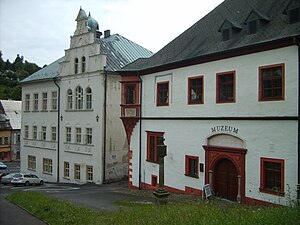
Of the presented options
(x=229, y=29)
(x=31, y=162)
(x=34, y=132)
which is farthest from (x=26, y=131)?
(x=229, y=29)

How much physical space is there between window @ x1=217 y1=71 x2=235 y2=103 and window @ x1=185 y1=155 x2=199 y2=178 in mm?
3760

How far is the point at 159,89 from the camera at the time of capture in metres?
23.5

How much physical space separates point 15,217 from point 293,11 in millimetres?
14213

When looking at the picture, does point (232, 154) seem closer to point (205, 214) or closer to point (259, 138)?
point (259, 138)

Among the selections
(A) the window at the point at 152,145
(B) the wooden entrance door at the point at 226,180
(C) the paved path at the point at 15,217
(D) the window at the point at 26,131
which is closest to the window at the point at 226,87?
(B) the wooden entrance door at the point at 226,180

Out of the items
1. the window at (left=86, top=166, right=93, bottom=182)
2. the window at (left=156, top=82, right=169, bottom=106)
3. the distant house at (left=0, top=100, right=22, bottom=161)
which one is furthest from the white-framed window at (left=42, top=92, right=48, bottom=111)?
the distant house at (left=0, top=100, right=22, bottom=161)

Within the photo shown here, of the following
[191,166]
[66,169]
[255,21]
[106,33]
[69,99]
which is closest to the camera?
[255,21]

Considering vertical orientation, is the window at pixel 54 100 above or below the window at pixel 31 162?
above

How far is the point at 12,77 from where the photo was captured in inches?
3182

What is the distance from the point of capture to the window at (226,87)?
18203 millimetres

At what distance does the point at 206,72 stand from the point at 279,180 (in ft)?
22.3

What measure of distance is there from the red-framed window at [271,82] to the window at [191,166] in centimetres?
567

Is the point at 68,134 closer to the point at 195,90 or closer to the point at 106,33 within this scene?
the point at 106,33

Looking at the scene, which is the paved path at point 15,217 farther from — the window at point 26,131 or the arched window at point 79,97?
the window at point 26,131
